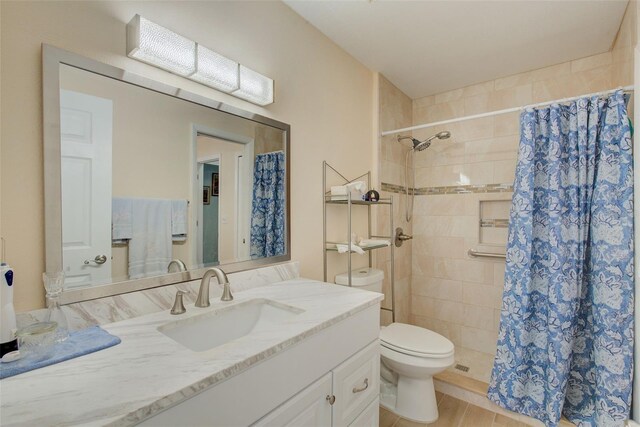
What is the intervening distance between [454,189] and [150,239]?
8.09 feet

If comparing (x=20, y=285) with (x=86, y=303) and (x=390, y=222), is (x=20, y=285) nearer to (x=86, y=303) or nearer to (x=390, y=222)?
(x=86, y=303)

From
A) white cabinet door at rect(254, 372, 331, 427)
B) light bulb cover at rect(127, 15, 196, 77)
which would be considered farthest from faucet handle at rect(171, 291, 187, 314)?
light bulb cover at rect(127, 15, 196, 77)

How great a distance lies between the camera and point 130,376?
0.69m

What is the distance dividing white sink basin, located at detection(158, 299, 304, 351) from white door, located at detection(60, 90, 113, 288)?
1.04 feet

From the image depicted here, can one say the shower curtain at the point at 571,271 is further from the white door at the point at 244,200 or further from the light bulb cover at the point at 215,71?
the light bulb cover at the point at 215,71

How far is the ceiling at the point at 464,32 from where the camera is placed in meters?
1.70

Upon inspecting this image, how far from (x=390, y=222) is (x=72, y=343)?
2170mm

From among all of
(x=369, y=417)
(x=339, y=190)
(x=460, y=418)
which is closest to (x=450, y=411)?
(x=460, y=418)

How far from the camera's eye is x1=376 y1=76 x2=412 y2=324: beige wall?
8.18 feet

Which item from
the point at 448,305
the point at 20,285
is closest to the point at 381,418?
the point at 448,305

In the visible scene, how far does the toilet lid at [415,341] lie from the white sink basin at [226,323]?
3.00 feet

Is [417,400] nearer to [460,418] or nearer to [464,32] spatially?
[460,418]

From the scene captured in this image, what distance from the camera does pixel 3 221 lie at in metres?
0.84

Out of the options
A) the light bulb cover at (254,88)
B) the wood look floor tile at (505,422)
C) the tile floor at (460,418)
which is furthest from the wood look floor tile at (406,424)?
the light bulb cover at (254,88)
